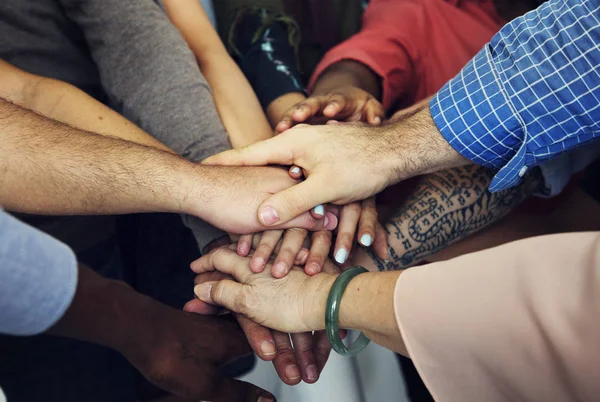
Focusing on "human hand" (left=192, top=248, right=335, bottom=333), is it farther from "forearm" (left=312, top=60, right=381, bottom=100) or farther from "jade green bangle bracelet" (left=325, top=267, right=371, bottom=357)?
"forearm" (left=312, top=60, right=381, bottom=100)

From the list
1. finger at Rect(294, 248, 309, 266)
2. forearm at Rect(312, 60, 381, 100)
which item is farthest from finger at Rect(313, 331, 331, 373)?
forearm at Rect(312, 60, 381, 100)

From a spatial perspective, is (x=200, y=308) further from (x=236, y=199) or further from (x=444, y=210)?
(x=444, y=210)

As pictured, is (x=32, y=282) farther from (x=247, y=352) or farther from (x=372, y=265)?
(x=372, y=265)

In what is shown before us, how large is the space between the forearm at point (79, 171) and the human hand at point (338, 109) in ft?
0.71

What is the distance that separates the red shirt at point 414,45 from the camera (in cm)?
109

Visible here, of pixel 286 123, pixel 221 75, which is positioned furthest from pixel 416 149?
pixel 221 75

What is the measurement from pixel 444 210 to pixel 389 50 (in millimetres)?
387

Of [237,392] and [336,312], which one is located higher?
[336,312]

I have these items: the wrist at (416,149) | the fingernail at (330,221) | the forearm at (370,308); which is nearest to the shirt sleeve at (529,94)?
the wrist at (416,149)

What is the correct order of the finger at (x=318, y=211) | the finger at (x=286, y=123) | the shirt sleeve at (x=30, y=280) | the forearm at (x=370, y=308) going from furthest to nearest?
1. the finger at (x=286, y=123)
2. the finger at (x=318, y=211)
3. the forearm at (x=370, y=308)
4. the shirt sleeve at (x=30, y=280)

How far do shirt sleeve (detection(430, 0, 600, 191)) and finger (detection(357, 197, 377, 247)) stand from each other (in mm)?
168

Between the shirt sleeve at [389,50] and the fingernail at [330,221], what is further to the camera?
the shirt sleeve at [389,50]

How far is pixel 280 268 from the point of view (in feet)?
2.39

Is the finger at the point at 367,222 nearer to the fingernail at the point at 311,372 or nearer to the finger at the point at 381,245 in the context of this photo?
the finger at the point at 381,245
